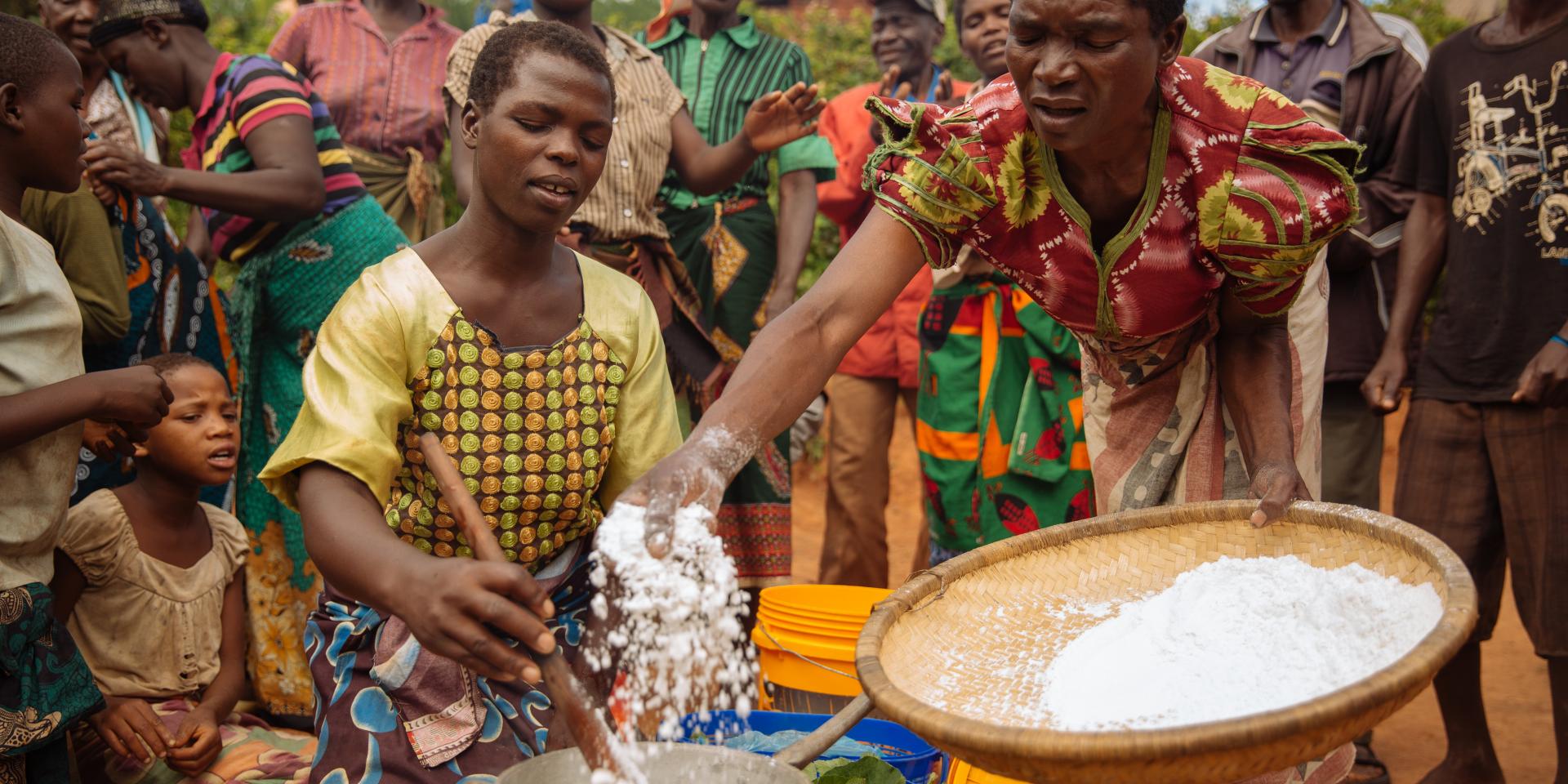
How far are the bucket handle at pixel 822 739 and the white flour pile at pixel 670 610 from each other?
0.12 metres

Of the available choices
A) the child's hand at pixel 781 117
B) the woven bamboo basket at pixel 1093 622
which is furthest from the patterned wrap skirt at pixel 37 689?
the child's hand at pixel 781 117

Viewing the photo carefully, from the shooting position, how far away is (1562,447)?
3.62 meters

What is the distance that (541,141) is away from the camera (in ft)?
8.18

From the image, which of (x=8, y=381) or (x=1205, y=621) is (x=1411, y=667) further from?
(x=8, y=381)

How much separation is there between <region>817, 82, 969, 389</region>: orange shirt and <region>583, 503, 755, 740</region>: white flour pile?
122 inches

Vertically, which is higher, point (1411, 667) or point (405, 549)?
point (1411, 667)

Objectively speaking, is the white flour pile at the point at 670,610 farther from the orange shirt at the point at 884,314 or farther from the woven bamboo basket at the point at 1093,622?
the orange shirt at the point at 884,314

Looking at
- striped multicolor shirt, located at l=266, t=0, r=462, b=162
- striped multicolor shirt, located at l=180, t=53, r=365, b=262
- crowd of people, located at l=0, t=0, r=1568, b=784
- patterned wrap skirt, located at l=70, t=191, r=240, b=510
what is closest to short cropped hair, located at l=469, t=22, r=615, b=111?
crowd of people, located at l=0, t=0, r=1568, b=784

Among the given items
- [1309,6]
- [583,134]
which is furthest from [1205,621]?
[1309,6]

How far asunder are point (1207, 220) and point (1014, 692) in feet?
3.02

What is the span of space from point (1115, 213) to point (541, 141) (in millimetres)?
1067

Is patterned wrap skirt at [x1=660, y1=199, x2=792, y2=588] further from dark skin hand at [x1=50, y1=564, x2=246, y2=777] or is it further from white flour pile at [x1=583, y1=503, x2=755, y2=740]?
white flour pile at [x1=583, y1=503, x2=755, y2=740]

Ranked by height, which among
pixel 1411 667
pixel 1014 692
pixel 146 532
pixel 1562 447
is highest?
pixel 1411 667

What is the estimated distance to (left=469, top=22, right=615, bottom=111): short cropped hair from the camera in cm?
254
